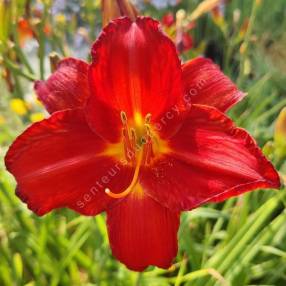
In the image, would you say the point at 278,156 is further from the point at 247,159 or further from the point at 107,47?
the point at 107,47

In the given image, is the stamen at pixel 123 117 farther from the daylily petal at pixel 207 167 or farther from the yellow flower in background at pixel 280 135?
the yellow flower in background at pixel 280 135

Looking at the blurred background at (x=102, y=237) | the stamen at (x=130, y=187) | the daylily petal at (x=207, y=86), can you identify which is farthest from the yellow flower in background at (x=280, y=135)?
the stamen at (x=130, y=187)

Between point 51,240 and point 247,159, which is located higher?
point 247,159

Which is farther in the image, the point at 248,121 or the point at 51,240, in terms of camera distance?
the point at 248,121

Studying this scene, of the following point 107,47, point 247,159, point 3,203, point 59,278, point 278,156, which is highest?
point 107,47

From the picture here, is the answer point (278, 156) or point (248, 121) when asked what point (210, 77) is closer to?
point (278, 156)


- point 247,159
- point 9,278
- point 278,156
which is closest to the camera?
point 247,159

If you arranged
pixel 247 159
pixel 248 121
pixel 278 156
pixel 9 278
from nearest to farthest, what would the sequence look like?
1. pixel 247 159
2. pixel 278 156
3. pixel 9 278
4. pixel 248 121

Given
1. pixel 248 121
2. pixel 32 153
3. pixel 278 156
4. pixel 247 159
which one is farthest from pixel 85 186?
pixel 248 121

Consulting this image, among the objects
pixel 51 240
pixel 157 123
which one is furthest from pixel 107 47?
pixel 51 240
